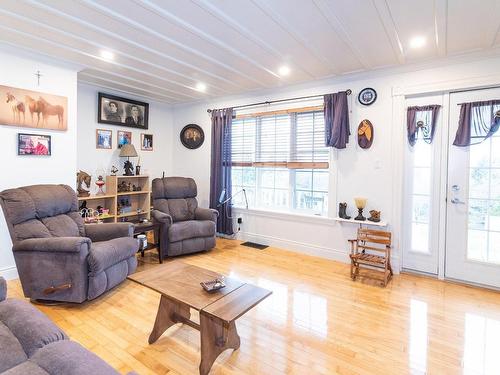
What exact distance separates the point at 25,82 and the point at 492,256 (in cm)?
543

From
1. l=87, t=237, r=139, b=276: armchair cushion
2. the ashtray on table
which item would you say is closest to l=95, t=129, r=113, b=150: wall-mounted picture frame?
l=87, t=237, r=139, b=276: armchair cushion

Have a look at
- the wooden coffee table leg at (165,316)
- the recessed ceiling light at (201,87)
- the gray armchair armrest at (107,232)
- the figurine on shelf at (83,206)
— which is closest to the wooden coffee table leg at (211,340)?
the wooden coffee table leg at (165,316)

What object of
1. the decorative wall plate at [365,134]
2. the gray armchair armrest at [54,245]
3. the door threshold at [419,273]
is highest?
the decorative wall plate at [365,134]

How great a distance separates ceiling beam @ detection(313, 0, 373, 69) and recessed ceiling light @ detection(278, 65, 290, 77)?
0.82 meters

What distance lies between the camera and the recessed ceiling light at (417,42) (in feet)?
8.92

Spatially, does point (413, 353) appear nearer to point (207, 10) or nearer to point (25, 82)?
point (207, 10)

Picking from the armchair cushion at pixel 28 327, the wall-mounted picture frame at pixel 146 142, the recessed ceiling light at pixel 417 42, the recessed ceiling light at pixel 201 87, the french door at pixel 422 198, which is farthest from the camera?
the wall-mounted picture frame at pixel 146 142

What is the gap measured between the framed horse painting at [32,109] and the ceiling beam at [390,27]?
3.52m

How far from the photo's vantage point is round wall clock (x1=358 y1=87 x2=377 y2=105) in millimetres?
3627

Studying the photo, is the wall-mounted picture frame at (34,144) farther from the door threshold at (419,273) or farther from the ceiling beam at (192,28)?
the door threshold at (419,273)

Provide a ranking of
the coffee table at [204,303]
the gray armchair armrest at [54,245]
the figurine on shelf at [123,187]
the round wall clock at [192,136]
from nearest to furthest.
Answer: the coffee table at [204,303], the gray armchair armrest at [54,245], the figurine on shelf at [123,187], the round wall clock at [192,136]

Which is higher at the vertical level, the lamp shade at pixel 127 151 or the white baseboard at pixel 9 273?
the lamp shade at pixel 127 151

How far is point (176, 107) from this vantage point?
5.69m

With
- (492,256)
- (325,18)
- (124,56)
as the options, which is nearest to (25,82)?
(124,56)
